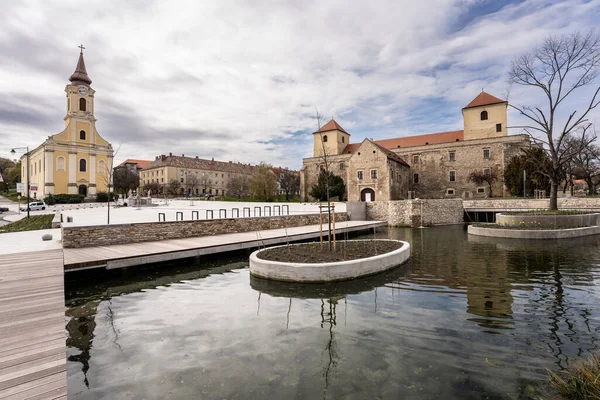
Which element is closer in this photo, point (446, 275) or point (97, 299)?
point (97, 299)

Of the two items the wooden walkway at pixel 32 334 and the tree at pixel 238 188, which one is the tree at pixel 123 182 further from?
the wooden walkway at pixel 32 334

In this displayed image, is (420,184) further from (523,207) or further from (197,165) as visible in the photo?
(197,165)

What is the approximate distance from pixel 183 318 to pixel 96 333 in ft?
4.85

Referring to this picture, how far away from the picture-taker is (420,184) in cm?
4966

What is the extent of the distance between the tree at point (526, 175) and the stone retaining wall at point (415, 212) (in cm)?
1284

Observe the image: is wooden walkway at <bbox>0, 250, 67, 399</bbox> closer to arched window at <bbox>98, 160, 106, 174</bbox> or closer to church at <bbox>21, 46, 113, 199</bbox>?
church at <bbox>21, 46, 113, 199</bbox>

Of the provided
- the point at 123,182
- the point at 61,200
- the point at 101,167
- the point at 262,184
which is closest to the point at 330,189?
the point at 262,184

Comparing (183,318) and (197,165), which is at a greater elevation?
(197,165)

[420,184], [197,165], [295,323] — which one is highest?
[197,165]

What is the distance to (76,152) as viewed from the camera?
49219 millimetres

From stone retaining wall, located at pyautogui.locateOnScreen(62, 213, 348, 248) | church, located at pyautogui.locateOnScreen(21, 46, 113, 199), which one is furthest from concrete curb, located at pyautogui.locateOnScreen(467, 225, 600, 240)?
church, located at pyautogui.locateOnScreen(21, 46, 113, 199)

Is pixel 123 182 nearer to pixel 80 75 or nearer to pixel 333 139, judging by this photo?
pixel 80 75

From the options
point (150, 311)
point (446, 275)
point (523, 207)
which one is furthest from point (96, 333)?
point (523, 207)

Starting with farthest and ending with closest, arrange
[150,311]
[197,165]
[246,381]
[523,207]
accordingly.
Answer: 1. [197,165]
2. [523,207]
3. [150,311]
4. [246,381]
